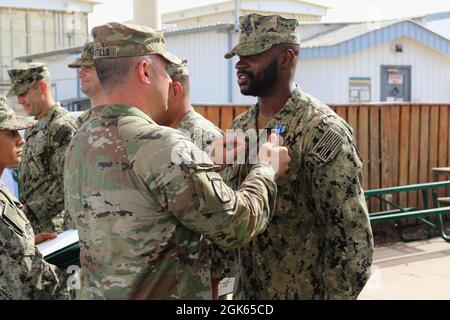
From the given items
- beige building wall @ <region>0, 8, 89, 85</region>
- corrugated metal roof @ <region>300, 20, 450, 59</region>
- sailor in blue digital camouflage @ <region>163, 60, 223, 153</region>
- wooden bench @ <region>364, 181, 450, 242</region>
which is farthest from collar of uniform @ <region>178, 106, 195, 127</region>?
beige building wall @ <region>0, 8, 89, 85</region>

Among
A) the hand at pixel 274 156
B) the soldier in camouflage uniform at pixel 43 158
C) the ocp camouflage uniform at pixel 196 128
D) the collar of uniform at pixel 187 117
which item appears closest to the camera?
the hand at pixel 274 156

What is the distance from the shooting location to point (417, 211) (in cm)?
721

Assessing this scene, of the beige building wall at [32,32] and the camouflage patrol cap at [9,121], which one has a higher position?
the beige building wall at [32,32]

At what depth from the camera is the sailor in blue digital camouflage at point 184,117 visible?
3474 mm

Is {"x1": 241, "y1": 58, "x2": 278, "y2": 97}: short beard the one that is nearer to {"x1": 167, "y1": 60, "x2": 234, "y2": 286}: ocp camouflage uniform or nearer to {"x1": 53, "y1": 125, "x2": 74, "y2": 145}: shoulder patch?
{"x1": 167, "y1": 60, "x2": 234, "y2": 286}: ocp camouflage uniform

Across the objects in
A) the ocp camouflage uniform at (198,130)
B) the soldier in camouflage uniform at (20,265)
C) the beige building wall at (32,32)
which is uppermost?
the beige building wall at (32,32)

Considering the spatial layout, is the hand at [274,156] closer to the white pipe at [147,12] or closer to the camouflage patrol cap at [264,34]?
the camouflage patrol cap at [264,34]

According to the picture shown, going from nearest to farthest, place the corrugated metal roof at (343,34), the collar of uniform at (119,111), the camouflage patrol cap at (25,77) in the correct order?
the collar of uniform at (119,111) < the camouflage patrol cap at (25,77) < the corrugated metal roof at (343,34)

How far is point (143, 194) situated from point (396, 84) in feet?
48.9

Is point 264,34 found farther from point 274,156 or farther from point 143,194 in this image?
point 143,194

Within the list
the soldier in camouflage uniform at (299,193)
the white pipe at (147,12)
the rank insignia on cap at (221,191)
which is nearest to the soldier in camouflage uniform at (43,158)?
the white pipe at (147,12)

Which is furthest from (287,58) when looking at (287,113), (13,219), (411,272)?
(411,272)

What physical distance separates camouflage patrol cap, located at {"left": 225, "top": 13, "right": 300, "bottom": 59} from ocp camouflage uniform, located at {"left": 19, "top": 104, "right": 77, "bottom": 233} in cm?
237

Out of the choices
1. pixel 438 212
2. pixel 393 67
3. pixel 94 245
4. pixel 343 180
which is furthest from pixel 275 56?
pixel 393 67
